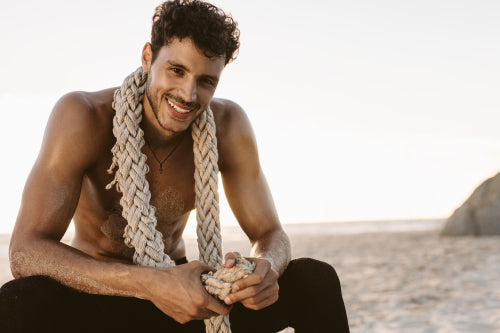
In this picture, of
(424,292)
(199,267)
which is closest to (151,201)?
(199,267)

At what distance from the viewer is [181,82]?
194cm

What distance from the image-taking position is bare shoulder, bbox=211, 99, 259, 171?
2311 mm

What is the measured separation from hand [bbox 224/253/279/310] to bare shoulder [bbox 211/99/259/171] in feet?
2.14

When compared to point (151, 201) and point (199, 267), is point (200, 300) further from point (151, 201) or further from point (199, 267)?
point (151, 201)

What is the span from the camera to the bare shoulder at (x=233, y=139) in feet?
7.58

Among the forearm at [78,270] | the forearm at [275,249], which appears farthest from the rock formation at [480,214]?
the forearm at [78,270]

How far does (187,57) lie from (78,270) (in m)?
0.79

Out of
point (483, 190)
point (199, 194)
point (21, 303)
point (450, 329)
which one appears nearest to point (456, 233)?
point (483, 190)

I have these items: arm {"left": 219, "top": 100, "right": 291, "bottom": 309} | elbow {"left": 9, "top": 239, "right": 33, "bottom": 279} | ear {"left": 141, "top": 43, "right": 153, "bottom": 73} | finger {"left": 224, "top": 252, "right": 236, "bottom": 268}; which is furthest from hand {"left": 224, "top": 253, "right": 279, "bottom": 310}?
ear {"left": 141, "top": 43, "right": 153, "bottom": 73}

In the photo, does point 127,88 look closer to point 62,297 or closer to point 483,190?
point 62,297

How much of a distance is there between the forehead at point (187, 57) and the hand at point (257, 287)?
2.21 feet

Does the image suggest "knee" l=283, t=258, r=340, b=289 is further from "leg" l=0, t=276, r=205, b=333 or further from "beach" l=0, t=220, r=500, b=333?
"beach" l=0, t=220, r=500, b=333

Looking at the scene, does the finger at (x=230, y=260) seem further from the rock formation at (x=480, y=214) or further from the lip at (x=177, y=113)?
the rock formation at (x=480, y=214)

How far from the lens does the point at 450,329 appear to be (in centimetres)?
315
